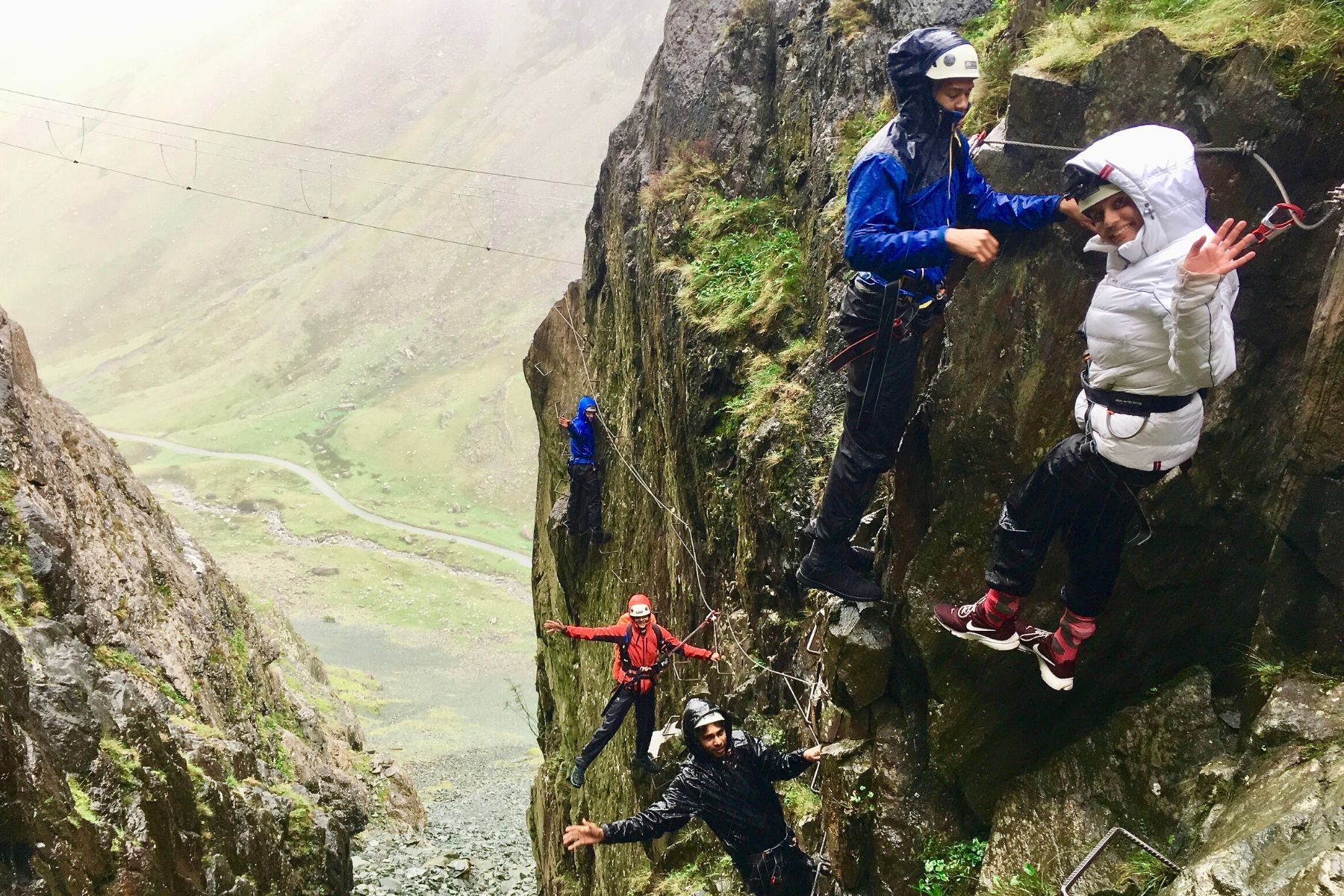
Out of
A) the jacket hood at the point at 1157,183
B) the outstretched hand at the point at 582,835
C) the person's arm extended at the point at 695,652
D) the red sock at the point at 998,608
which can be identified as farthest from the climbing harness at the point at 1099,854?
the person's arm extended at the point at 695,652

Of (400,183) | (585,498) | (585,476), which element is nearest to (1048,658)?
(585,476)

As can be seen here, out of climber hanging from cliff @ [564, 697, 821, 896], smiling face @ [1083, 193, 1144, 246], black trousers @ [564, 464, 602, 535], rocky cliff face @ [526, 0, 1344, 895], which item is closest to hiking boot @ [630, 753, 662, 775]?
rocky cliff face @ [526, 0, 1344, 895]

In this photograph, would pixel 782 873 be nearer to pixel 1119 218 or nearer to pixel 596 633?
pixel 596 633

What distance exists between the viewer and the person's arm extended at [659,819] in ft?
22.4

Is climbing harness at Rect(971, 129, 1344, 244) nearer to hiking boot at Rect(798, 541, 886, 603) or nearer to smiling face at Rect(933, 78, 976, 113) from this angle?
smiling face at Rect(933, 78, 976, 113)

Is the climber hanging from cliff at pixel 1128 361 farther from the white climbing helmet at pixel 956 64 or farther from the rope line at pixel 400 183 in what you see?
the rope line at pixel 400 183

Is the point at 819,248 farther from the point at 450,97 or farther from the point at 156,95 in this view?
the point at 156,95

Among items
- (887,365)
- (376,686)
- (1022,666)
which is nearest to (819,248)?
(887,365)

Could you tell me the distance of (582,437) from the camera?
15.8 meters

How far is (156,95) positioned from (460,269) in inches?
2886

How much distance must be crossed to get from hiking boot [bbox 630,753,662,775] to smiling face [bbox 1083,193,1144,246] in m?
8.42

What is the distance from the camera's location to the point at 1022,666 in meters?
5.85

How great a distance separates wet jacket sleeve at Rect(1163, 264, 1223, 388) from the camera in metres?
4.07

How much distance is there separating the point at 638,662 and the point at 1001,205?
704 centimetres
